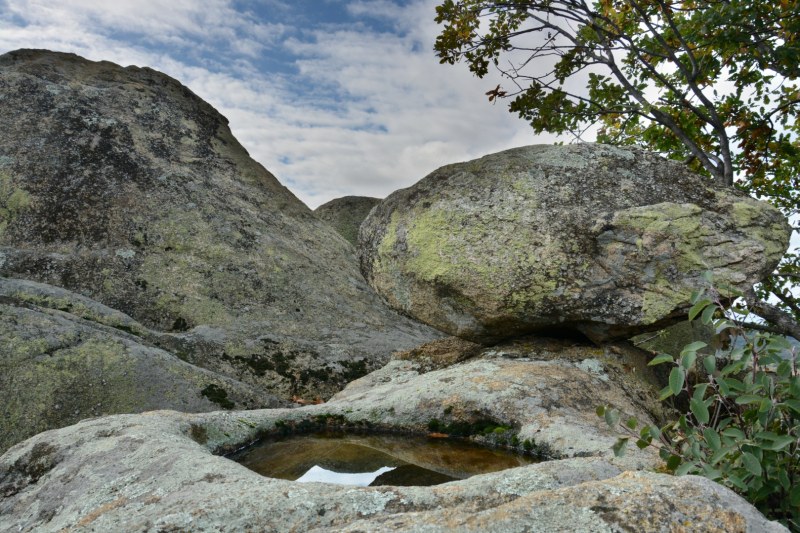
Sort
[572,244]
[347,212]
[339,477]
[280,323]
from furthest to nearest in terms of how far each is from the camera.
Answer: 1. [347,212]
2. [280,323]
3. [572,244]
4. [339,477]

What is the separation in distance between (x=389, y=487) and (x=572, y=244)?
4672mm

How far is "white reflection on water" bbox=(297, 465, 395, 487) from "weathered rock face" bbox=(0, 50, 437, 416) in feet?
16.6

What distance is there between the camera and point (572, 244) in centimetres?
750

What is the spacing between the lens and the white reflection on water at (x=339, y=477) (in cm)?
480

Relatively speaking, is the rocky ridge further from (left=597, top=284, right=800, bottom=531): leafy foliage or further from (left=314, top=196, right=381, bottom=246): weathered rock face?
(left=314, top=196, right=381, bottom=246): weathered rock face

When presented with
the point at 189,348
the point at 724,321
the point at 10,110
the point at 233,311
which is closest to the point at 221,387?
the point at 189,348

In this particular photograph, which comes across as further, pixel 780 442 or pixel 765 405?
pixel 765 405

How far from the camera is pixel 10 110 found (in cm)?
1312

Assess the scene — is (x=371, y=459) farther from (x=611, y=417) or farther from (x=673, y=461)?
(x=673, y=461)

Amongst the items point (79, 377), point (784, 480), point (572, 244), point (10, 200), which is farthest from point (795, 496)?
point (10, 200)

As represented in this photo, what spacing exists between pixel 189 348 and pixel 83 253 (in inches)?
125

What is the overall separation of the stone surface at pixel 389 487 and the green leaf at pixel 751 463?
0.30 m

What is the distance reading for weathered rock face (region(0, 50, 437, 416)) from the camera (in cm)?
1096

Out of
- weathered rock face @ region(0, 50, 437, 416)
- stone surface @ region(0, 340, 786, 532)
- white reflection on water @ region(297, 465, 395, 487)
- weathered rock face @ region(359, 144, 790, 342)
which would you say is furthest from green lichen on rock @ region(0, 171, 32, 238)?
white reflection on water @ region(297, 465, 395, 487)
